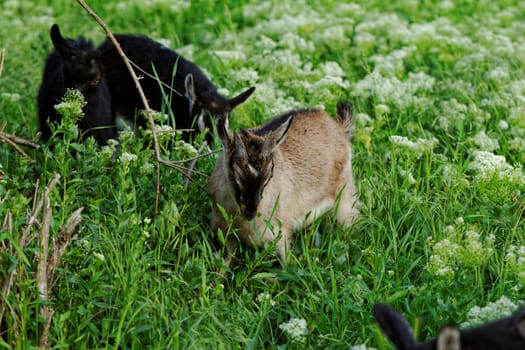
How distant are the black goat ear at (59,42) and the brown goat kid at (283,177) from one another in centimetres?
143

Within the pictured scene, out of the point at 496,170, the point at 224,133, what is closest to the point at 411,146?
the point at 496,170

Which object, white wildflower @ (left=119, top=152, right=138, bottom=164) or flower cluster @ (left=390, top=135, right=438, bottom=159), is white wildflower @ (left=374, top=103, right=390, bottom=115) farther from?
white wildflower @ (left=119, top=152, right=138, bottom=164)

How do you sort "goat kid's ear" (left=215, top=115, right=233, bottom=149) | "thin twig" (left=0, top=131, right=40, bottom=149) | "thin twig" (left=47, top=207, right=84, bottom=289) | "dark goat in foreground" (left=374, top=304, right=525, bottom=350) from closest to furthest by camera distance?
"dark goat in foreground" (left=374, top=304, right=525, bottom=350) → "thin twig" (left=47, top=207, right=84, bottom=289) → "thin twig" (left=0, top=131, right=40, bottom=149) → "goat kid's ear" (left=215, top=115, right=233, bottom=149)

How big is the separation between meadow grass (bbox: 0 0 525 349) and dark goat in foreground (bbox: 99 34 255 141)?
0.26m

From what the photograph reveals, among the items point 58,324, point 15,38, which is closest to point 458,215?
point 58,324

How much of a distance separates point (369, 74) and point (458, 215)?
2208 millimetres

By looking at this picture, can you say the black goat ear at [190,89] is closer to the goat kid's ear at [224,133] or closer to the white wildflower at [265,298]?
the goat kid's ear at [224,133]

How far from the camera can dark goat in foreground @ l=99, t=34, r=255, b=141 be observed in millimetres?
7473

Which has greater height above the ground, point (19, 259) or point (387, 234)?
point (19, 259)

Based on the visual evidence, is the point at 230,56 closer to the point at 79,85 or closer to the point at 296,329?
the point at 79,85

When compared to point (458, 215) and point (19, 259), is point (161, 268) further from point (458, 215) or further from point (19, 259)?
point (458, 215)

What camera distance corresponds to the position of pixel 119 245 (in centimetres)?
529

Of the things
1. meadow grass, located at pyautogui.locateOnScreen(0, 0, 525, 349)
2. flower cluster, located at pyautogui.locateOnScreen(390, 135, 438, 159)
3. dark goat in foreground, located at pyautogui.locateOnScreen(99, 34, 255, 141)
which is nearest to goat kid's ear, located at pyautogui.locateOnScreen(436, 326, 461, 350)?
meadow grass, located at pyautogui.locateOnScreen(0, 0, 525, 349)

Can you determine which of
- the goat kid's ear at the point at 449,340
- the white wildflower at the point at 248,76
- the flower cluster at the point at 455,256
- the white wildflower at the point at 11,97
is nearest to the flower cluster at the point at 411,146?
the flower cluster at the point at 455,256
